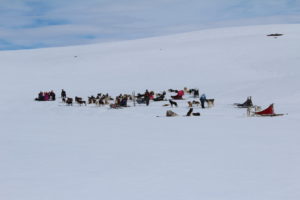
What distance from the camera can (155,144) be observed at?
36.1ft

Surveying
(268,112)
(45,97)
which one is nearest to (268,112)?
(268,112)

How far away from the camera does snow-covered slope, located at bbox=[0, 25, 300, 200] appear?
691 centimetres

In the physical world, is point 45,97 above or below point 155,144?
above

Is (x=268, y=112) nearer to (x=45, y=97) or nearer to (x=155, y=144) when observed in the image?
(x=155, y=144)

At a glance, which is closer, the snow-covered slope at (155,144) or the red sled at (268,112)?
the snow-covered slope at (155,144)

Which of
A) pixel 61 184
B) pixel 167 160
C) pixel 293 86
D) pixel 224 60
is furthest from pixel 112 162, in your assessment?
pixel 224 60

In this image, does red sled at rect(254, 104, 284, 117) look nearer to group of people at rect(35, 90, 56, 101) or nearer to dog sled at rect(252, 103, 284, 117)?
dog sled at rect(252, 103, 284, 117)

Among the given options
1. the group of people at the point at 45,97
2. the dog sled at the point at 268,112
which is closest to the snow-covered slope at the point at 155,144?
the group of people at the point at 45,97

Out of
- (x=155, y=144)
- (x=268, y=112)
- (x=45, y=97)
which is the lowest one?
(x=155, y=144)

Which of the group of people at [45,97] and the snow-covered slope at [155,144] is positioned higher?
the group of people at [45,97]

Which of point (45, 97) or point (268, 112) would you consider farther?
point (45, 97)

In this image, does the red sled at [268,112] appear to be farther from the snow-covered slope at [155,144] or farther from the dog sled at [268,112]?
the snow-covered slope at [155,144]

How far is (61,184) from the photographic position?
23.5 ft

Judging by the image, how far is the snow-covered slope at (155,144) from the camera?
6.91m
